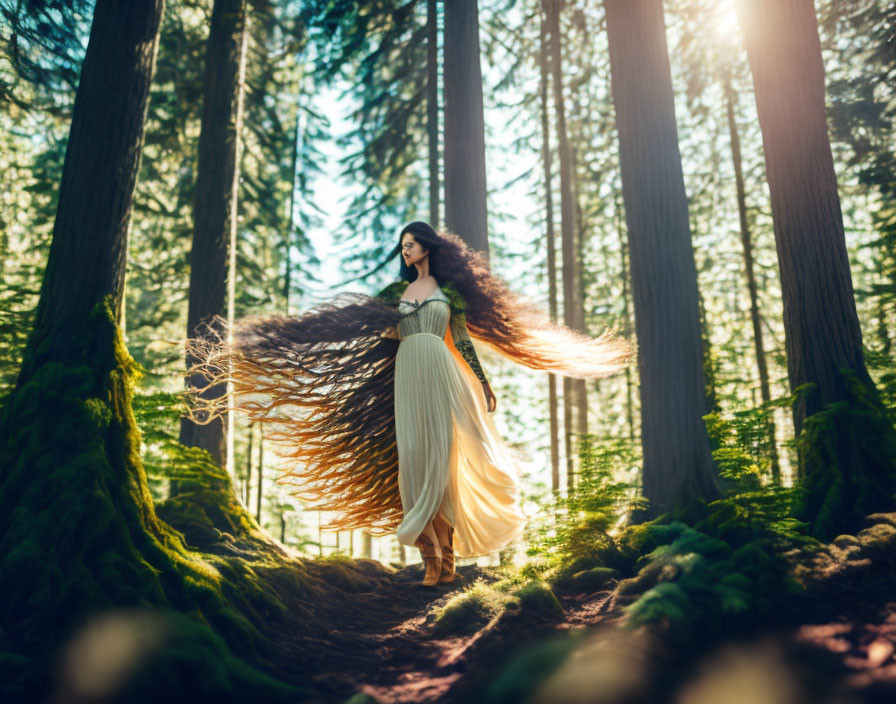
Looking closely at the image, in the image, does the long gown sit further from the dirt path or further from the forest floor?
the forest floor

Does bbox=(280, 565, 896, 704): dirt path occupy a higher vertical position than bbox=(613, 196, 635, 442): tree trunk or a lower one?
lower

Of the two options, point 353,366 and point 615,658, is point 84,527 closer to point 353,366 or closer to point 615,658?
point 615,658

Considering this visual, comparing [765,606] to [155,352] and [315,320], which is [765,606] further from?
[155,352]

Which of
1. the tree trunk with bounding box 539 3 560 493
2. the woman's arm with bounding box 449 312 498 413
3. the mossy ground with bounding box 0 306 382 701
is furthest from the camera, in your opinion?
the tree trunk with bounding box 539 3 560 493

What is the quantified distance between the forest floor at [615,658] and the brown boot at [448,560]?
121 cm

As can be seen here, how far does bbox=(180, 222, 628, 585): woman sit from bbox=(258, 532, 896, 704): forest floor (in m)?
1.30

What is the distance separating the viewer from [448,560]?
19.6ft

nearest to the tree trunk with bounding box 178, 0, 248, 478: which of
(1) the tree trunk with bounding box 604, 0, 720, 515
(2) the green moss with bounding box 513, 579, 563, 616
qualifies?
(2) the green moss with bounding box 513, 579, 563, 616

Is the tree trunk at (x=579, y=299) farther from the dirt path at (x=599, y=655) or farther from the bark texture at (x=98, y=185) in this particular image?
the bark texture at (x=98, y=185)

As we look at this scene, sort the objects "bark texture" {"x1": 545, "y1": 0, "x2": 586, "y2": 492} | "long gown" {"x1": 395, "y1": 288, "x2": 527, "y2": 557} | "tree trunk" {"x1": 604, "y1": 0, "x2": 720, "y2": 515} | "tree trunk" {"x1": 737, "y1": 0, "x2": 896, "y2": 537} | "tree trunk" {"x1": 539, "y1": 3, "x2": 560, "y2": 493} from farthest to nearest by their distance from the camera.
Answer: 1. "tree trunk" {"x1": 539, "y1": 3, "x2": 560, "y2": 493}
2. "bark texture" {"x1": 545, "y1": 0, "x2": 586, "y2": 492}
3. "long gown" {"x1": 395, "y1": 288, "x2": 527, "y2": 557}
4. "tree trunk" {"x1": 604, "y1": 0, "x2": 720, "y2": 515}
5. "tree trunk" {"x1": 737, "y1": 0, "x2": 896, "y2": 537}

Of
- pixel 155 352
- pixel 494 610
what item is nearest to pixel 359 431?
pixel 494 610

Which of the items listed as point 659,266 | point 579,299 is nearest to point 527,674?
point 659,266

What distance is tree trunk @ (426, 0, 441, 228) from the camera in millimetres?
11992

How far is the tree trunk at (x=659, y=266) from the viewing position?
5.42 m
